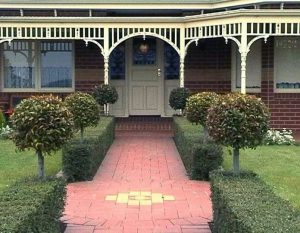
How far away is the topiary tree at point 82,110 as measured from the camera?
10.8 metres

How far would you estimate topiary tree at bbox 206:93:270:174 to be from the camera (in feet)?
23.3

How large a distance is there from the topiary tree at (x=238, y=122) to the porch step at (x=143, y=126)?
375 inches

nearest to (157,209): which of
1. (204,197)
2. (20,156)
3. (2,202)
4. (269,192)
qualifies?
(204,197)

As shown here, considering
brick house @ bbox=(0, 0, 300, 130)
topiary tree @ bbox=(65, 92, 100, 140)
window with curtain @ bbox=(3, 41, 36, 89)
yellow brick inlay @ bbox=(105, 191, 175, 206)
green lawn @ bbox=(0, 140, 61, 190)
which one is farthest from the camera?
window with curtain @ bbox=(3, 41, 36, 89)

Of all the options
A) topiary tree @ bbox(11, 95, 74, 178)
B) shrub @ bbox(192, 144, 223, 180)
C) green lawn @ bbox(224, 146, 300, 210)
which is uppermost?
topiary tree @ bbox(11, 95, 74, 178)

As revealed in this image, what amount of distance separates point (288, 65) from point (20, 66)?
26.1ft

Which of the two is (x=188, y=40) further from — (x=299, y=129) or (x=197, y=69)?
(x=299, y=129)

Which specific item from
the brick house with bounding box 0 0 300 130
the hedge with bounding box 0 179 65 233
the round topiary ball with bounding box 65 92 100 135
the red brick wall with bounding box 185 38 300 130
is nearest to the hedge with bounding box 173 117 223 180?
the round topiary ball with bounding box 65 92 100 135

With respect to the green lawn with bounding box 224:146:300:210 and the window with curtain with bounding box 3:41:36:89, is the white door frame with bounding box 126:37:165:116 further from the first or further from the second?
the green lawn with bounding box 224:146:300:210

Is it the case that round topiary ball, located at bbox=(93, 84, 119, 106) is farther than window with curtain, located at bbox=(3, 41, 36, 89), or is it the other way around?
window with curtain, located at bbox=(3, 41, 36, 89)

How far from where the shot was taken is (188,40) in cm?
1689

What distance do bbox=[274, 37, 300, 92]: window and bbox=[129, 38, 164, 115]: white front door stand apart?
12.5 ft

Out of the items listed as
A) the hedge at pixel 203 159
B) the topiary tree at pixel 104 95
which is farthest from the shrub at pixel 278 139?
the hedge at pixel 203 159

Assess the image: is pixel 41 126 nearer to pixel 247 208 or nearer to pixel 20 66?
pixel 247 208
